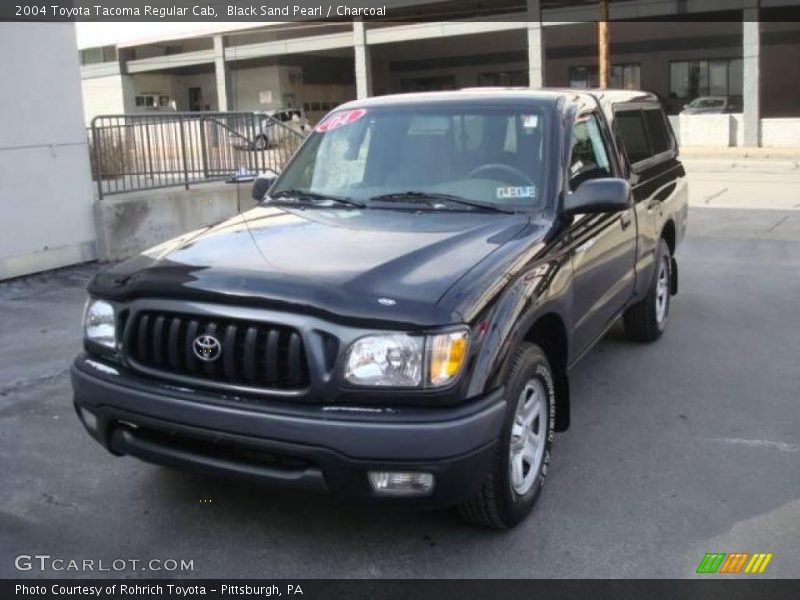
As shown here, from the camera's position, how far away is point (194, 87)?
164 feet

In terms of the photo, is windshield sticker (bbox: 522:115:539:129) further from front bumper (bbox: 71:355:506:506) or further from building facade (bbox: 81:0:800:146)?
building facade (bbox: 81:0:800:146)

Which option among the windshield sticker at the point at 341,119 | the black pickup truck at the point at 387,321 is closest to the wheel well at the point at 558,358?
the black pickup truck at the point at 387,321

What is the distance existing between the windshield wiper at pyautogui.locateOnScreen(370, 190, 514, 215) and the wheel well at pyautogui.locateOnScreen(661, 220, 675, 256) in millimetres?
2658

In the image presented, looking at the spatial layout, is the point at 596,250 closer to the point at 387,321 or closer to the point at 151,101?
the point at 387,321

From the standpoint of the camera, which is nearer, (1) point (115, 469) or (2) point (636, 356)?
(1) point (115, 469)

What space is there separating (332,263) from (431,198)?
1066 millimetres

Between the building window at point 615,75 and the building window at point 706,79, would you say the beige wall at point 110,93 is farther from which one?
the building window at point 706,79

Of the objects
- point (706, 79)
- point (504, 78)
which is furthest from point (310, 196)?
point (504, 78)

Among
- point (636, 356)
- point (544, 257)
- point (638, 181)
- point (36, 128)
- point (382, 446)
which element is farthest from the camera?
point (36, 128)

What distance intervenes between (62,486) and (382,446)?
1.94 metres

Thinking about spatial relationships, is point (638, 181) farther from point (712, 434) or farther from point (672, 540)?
point (672, 540)

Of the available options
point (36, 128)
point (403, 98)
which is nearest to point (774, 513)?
point (403, 98)

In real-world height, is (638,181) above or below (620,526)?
above

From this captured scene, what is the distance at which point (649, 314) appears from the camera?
6.28 m
